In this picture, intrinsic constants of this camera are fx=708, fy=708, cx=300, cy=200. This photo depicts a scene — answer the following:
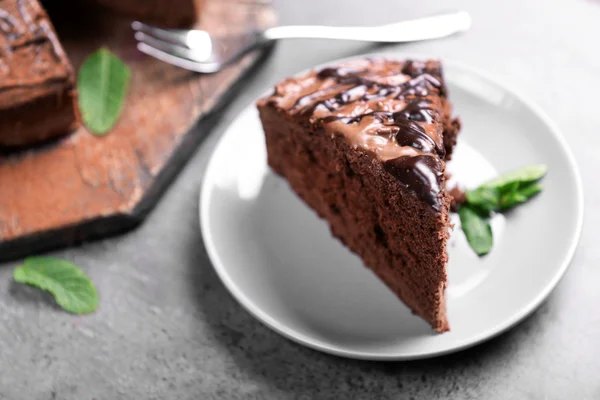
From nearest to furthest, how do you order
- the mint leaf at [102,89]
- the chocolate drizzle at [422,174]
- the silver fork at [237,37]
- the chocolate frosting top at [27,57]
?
1. the chocolate drizzle at [422,174]
2. the chocolate frosting top at [27,57]
3. the mint leaf at [102,89]
4. the silver fork at [237,37]

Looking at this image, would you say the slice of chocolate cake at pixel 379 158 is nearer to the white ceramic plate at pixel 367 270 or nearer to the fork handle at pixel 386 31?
the white ceramic plate at pixel 367 270

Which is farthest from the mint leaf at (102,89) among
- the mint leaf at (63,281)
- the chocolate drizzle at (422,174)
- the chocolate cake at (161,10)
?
the chocolate drizzle at (422,174)

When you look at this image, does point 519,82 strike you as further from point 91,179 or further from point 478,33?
point 91,179

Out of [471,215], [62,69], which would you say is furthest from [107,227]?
[471,215]

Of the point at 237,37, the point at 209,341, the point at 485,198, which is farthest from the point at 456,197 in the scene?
the point at 237,37

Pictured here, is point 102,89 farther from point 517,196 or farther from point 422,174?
point 517,196

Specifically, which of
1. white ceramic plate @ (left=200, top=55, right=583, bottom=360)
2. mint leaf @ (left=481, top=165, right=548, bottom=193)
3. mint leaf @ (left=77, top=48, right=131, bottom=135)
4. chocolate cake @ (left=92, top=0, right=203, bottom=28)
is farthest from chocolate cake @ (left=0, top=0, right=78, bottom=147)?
mint leaf @ (left=481, top=165, right=548, bottom=193)

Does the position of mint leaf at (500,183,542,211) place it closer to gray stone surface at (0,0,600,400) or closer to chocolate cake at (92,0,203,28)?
gray stone surface at (0,0,600,400)
